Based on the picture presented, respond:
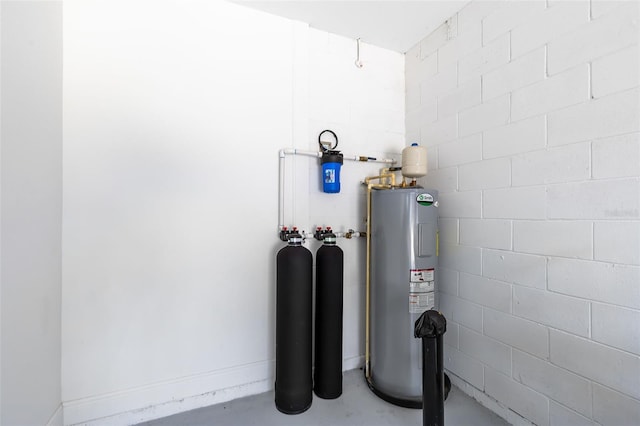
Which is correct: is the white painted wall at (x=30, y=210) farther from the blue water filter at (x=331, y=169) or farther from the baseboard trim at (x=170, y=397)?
the blue water filter at (x=331, y=169)

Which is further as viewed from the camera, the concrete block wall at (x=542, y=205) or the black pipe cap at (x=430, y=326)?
the black pipe cap at (x=430, y=326)

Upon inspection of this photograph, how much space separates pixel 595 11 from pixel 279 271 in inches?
72.6

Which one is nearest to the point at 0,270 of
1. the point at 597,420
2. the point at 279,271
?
the point at 279,271

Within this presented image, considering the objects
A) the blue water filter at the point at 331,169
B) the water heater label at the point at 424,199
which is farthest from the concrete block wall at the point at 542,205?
the blue water filter at the point at 331,169

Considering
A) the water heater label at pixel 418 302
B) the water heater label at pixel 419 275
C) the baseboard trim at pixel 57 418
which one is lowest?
the baseboard trim at pixel 57 418

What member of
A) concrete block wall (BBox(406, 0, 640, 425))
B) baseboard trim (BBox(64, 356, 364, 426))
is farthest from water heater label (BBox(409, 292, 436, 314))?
baseboard trim (BBox(64, 356, 364, 426))

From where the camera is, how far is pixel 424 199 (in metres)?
1.66

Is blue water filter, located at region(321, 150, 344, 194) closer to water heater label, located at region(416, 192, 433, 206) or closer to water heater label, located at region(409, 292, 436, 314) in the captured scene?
water heater label, located at region(416, 192, 433, 206)

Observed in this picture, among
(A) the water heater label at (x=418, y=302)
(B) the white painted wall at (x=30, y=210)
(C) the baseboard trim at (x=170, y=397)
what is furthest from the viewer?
(A) the water heater label at (x=418, y=302)

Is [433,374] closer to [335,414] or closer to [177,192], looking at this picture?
[335,414]

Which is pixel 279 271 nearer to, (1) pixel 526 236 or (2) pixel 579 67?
(1) pixel 526 236

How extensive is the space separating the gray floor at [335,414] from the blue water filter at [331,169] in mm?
1277

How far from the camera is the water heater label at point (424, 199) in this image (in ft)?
5.42

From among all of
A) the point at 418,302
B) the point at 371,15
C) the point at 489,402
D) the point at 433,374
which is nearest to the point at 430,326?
the point at 433,374
